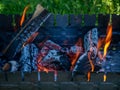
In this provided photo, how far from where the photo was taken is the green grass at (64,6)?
8148 mm

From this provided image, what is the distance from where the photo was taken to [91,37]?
26.3ft

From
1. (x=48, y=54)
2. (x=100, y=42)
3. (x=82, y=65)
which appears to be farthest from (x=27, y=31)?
(x=100, y=42)

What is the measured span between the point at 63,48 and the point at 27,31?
3.22ft

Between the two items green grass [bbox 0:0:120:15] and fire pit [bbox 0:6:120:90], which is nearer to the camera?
fire pit [bbox 0:6:120:90]

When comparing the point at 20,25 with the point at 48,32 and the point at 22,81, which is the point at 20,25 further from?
the point at 22,81

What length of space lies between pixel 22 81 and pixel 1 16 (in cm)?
173

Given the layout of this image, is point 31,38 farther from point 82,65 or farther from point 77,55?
point 82,65

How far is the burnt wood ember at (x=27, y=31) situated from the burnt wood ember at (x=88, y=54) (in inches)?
44.8

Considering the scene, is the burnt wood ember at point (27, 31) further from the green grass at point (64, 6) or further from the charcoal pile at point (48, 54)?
the green grass at point (64, 6)

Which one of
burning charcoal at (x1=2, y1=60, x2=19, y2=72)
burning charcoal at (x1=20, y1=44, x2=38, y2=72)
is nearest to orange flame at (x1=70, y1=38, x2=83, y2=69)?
burning charcoal at (x1=20, y1=44, x2=38, y2=72)

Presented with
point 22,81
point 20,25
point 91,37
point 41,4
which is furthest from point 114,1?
point 22,81

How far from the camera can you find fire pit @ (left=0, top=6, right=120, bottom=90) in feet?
26.0

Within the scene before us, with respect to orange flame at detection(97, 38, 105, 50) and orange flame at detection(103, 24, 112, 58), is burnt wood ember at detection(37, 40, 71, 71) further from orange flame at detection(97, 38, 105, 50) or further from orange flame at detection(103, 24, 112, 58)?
orange flame at detection(103, 24, 112, 58)

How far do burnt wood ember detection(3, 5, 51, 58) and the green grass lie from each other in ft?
0.77
